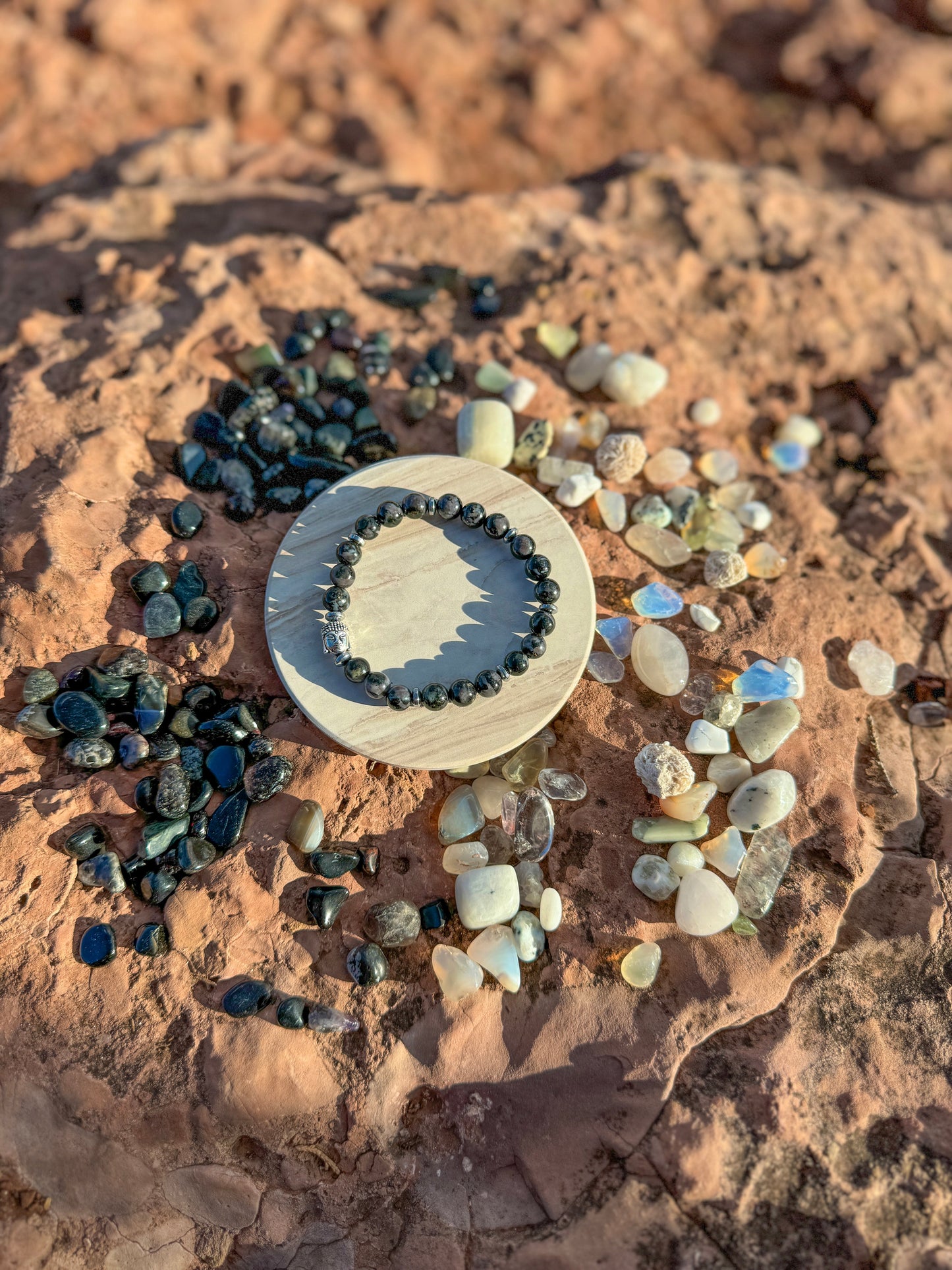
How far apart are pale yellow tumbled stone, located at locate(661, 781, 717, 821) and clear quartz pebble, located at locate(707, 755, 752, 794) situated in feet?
0.25

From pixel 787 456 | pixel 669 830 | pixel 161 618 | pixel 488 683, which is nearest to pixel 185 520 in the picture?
pixel 161 618

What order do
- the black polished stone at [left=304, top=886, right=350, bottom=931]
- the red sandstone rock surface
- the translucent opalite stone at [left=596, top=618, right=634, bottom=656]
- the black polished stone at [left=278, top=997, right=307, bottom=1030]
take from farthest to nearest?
the translucent opalite stone at [left=596, top=618, right=634, bottom=656] → the black polished stone at [left=304, top=886, right=350, bottom=931] → the black polished stone at [left=278, top=997, right=307, bottom=1030] → the red sandstone rock surface

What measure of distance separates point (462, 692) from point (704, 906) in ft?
3.39

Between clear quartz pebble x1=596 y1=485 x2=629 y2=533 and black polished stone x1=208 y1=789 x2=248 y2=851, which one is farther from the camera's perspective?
clear quartz pebble x1=596 y1=485 x2=629 y2=533

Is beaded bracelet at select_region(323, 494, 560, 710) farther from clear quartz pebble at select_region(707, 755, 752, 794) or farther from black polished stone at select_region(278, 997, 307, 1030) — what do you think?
black polished stone at select_region(278, 997, 307, 1030)

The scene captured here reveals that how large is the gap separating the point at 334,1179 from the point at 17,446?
9.24ft

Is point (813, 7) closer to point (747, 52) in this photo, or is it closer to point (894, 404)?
point (747, 52)

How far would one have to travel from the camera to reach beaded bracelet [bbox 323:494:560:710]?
2.68 metres

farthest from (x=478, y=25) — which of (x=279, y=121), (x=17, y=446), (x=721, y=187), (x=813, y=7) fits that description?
(x=17, y=446)

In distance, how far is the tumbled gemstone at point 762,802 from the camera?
8.59 feet

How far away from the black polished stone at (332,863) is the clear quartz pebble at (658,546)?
Answer: 1.61m

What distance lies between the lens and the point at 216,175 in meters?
4.82

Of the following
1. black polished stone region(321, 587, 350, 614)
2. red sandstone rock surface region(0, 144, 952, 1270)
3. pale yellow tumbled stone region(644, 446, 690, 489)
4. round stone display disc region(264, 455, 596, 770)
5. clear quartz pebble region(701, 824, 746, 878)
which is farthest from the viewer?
pale yellow tumbled stone region(644, 446, 690, 489)

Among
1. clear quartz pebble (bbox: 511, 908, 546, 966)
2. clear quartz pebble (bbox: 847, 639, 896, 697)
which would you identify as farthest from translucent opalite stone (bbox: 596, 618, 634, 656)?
clear quartz pebble (bbox: 511, 908, 546, 966)
